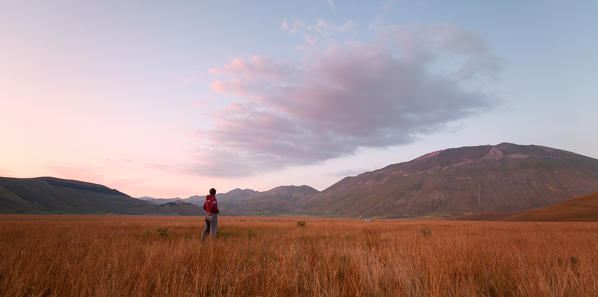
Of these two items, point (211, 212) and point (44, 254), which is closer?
point (44, 254)

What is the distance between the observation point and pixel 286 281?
3.07m

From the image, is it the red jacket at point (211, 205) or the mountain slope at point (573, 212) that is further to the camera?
the mountain slope at point (573, 212)

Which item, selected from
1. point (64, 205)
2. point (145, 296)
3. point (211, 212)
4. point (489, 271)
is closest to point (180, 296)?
point (145, 296)

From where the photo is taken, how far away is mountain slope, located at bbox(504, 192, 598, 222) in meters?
59.3

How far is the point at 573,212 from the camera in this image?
64.0 m

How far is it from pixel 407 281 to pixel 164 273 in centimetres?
299

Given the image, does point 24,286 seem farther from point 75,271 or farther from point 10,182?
point 10,182

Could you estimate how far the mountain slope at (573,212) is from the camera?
195 feet

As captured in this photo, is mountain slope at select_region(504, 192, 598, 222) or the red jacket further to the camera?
mountain slope at select_region(504, 192, 598, 222)

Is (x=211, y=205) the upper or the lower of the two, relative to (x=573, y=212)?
upper

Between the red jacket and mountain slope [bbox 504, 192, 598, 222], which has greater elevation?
the red jacket

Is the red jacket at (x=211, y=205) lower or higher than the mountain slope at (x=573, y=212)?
higher

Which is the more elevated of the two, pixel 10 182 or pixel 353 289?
pixel 10 182

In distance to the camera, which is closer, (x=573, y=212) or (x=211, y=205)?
(x=211, y=205)
